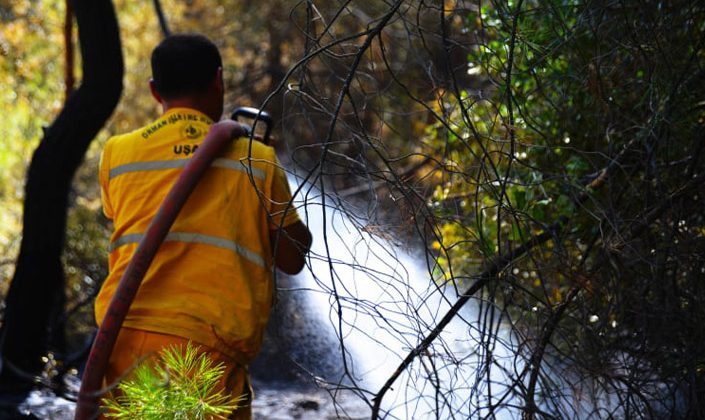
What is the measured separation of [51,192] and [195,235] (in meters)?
2.75

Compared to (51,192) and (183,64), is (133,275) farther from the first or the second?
(51,192)

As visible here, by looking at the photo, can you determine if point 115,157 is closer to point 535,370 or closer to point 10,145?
point 535,370

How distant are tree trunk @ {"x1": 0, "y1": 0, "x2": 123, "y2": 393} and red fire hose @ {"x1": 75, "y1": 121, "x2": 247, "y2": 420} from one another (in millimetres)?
2630

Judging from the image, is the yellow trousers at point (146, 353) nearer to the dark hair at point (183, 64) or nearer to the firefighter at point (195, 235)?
the firefighter at point (195, 235)

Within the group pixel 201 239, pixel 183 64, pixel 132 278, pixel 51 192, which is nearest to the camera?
pixel 132 278

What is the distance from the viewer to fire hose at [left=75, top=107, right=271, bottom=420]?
257cm

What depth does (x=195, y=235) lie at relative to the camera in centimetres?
275

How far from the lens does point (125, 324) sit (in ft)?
8.93

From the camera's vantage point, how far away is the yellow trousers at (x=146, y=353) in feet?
8.75

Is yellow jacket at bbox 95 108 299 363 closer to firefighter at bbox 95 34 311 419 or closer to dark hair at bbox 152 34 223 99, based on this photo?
firefighter at bbox 95 34 311 419

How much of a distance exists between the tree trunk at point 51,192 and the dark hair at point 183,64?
223 centimetres

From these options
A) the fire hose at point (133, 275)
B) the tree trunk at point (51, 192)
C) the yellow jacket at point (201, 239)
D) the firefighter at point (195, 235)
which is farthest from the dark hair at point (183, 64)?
the tree trunk at point (51, 192)

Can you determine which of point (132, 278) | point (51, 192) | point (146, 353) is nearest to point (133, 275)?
point (132, 278)

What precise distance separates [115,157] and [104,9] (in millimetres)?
2415
